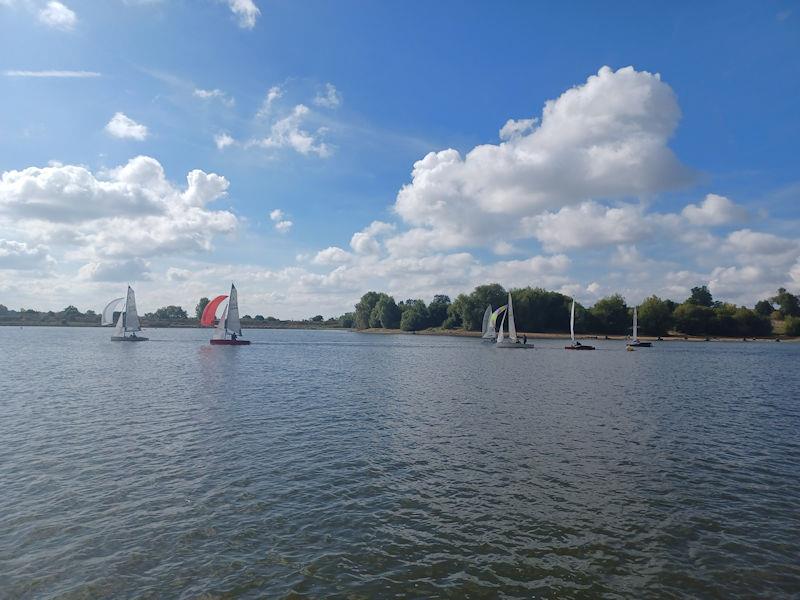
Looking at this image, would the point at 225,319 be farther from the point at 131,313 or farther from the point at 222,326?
the point at 131,313

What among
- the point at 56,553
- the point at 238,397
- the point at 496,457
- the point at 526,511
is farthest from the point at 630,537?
the point at 238,397

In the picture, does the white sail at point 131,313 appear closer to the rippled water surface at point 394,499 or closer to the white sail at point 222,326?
the white sail at point 222,326

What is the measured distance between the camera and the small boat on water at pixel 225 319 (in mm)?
103250

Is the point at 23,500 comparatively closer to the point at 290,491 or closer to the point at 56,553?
the point at 56,553

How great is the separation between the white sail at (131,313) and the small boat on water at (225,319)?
1984 cm

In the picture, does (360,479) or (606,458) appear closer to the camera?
(360,479)

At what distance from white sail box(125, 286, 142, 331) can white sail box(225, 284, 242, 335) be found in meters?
24.4

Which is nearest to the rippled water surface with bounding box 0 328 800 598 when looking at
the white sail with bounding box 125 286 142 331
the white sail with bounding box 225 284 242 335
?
the white sail with bounding box 225 284 242 335

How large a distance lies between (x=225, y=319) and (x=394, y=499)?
96.4m

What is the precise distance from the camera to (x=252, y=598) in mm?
10992

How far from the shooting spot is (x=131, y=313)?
116 metres

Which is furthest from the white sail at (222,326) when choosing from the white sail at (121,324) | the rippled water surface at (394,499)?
the rippled water surface at (394,499)

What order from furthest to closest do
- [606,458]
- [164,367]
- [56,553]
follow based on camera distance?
[164,367], [606,458], [56,553]

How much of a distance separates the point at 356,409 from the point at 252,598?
23939mm
